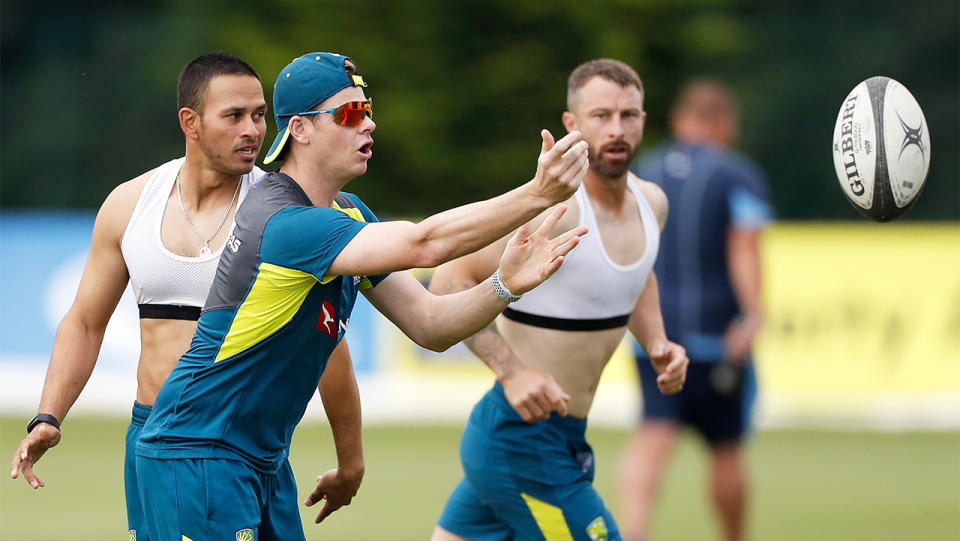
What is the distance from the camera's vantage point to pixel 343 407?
5.51 m

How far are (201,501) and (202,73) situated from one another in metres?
1.62

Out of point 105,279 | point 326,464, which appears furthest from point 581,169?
point 326,464

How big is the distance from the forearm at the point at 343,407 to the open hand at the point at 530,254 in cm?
111

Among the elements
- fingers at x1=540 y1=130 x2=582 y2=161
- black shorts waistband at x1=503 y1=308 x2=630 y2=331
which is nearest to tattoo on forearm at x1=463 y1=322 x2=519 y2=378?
black shorts waistband at x1=503 y1=308 x2=630 y2=331

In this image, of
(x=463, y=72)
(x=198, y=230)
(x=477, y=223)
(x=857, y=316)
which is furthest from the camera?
(x=463, y=72)

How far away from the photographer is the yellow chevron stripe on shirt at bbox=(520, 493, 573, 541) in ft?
Answer: 18.6

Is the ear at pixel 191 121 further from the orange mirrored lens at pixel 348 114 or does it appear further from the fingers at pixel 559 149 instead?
the fingers at pixel 559 149

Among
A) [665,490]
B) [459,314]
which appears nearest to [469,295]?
[459,314]

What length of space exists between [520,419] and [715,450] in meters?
2.74

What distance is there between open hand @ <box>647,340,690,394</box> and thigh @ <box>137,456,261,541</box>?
6.31 feet

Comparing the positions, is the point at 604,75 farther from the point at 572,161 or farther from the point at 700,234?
the point at 700,234

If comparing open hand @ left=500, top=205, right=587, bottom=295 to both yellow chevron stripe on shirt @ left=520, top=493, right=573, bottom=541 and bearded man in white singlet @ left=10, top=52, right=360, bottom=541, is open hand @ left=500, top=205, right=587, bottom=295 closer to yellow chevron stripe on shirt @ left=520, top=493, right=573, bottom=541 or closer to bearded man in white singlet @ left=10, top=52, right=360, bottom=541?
bearded man in white singlet @ left=10, top=52, right=360, bottom=541

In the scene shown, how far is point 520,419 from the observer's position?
5.83 metres

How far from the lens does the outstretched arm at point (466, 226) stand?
429cm
